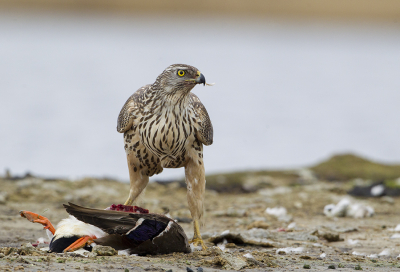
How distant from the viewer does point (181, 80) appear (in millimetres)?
5379

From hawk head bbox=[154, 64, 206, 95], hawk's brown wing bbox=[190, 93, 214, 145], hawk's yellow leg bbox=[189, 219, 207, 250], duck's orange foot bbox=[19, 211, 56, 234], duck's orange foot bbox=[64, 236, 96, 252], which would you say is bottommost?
hawk's yellow leg bbox=[189, 219, 207, 250]

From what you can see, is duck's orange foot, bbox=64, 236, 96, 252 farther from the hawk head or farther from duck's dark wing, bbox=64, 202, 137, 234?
the hawk head

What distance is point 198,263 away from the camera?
4383mm

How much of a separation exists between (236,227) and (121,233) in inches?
98.7

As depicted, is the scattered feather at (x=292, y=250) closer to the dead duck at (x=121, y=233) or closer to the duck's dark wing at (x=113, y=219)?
the dead duck at (x=121, y=233)

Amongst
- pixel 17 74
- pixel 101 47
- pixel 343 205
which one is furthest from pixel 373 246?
pixel 101 47

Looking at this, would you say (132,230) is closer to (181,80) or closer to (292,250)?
(181,80)

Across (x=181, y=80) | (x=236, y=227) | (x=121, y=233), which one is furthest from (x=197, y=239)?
(x=181, y=80)

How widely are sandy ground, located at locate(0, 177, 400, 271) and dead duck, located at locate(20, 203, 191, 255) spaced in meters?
0.14

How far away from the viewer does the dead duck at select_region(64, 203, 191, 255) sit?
4578 mm

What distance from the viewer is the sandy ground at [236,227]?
4293 millimetres

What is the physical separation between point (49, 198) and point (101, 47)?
97.6ft

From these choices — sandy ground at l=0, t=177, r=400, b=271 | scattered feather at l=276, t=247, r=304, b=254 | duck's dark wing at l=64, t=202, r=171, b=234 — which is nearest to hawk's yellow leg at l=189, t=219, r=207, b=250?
sandy ground at l=0, t=177, r=400, b=271

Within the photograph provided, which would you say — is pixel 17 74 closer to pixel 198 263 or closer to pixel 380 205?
pixel 380 205
